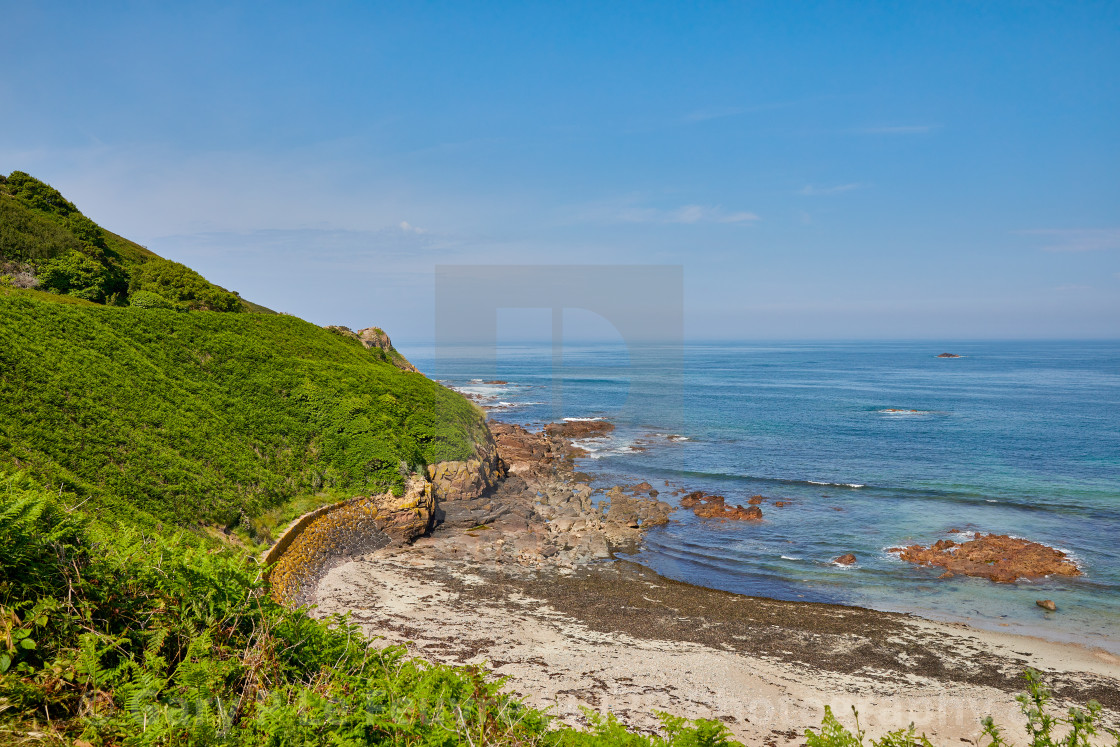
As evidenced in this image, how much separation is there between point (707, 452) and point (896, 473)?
1133 cm

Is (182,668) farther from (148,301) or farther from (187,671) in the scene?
(148,301)

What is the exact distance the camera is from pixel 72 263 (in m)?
24.9

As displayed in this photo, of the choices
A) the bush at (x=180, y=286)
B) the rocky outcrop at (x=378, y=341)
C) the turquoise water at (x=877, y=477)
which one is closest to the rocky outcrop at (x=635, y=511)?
the turquoise water at (x=877, y=477)

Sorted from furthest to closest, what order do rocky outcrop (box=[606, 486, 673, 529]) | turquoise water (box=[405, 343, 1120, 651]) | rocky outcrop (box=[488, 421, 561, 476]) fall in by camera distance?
rocky outcrop (box=[488, 421, 561, 476]) → rocky outcrop (box=[606, 486, 673, 529]) → turquoise water (box=[405, 343, 1120, 651])

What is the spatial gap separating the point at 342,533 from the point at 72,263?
18216 mm

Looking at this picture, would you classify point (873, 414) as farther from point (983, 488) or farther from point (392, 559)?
point (392, 559)

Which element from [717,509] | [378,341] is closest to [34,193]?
[378,341]

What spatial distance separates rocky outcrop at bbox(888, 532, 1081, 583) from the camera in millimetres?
20094

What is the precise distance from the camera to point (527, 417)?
181 ft

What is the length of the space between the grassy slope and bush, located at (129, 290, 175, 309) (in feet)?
5.15

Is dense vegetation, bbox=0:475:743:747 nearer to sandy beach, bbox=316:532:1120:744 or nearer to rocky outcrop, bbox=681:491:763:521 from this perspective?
sandy beach, bbox=316:532:1120:744

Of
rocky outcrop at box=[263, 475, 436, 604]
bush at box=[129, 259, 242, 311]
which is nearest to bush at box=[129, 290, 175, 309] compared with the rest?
bush at box=[129, 259, 242, 311]

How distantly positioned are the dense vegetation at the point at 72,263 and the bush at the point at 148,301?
0.12 ft

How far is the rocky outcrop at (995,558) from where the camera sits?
65.9 feet
